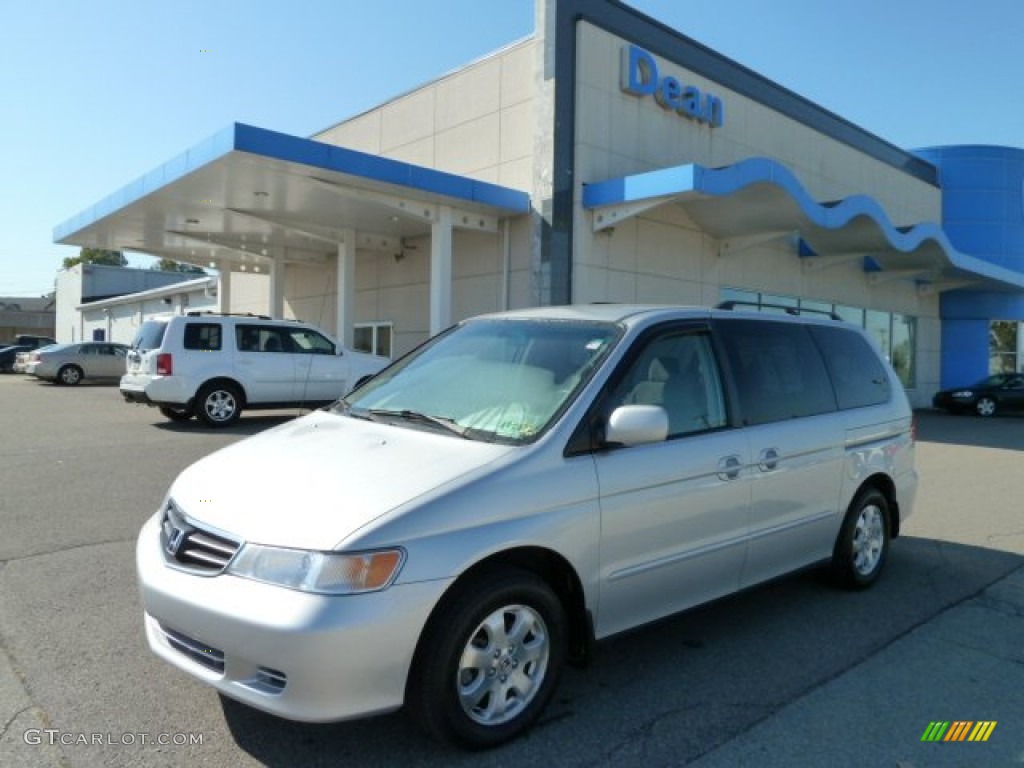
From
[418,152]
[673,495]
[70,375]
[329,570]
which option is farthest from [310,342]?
[70,375]

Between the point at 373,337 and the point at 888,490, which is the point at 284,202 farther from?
the point at 888,490

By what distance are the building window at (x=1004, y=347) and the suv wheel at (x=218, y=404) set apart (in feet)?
87.7

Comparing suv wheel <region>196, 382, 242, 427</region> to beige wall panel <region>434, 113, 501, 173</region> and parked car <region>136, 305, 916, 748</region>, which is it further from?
parked car <region>136, 305, 916, 748</region>

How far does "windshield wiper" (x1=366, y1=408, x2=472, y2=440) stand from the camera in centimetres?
350

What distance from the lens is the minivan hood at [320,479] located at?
2.79 metres

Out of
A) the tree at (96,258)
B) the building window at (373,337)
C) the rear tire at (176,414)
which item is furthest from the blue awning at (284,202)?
the tree at (96,258)

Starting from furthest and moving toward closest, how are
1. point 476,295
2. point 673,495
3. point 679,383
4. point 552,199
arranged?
point 476,295, point 552,199, point 679,383, point 673,495

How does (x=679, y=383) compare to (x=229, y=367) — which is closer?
(x=679, y=383)

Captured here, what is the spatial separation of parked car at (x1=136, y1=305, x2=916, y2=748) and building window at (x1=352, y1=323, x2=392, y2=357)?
47.7 feet

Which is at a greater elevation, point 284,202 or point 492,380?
point 284,202

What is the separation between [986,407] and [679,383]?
2264cm

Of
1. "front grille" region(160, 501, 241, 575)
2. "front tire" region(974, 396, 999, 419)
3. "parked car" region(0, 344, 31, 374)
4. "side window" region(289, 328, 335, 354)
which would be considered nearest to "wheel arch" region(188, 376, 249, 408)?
"side window" region(289, 328, 335, 354)

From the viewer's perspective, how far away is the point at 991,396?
22.4 meters

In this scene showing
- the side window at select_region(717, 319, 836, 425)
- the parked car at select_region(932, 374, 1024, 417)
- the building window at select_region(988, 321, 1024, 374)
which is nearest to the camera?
the side window at select_region(717, 319, 836, 425)
